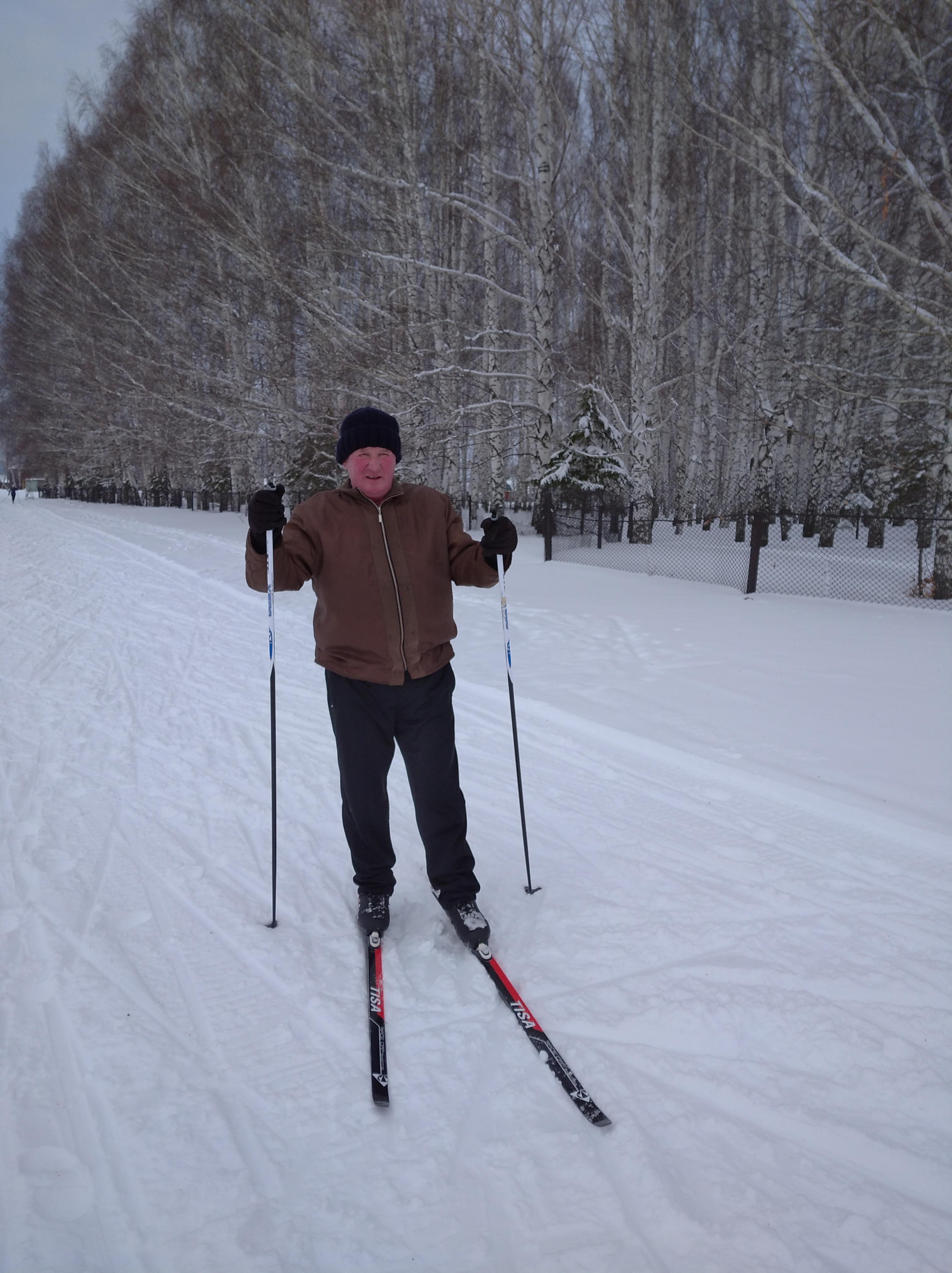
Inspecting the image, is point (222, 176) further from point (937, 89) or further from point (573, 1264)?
point (573, 1264)

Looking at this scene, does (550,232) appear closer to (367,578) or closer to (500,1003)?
(367,578)

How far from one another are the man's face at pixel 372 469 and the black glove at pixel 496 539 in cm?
41

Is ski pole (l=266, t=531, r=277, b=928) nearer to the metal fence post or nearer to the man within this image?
the man

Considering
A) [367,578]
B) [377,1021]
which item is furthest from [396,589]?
[377,1021]

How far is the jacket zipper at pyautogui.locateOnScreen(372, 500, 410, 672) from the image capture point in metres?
2.60

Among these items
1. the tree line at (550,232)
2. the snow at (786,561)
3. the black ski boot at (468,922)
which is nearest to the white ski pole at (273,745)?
the black ski boot at (468,922)

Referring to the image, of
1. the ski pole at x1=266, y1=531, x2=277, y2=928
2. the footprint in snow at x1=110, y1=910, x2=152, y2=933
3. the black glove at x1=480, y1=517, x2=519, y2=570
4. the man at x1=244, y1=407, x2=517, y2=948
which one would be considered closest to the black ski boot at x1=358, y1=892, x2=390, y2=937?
the man at x1=244, y1=407, x2=517, y2=948

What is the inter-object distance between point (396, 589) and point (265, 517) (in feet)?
1.68

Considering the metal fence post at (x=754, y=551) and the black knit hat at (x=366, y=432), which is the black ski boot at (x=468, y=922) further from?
the metal fence post at (x=754, y=551)

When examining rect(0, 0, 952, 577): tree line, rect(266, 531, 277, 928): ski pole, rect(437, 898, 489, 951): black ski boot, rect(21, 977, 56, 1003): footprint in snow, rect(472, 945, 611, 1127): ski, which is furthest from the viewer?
rect(0, 0, 952, 577): tree line

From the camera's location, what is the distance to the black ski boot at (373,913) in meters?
2.70

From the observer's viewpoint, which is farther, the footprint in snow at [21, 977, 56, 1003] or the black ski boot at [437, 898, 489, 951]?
the black ski boot at [437, 898, 489, 951]

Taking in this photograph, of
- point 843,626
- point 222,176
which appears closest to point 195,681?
point 843,626

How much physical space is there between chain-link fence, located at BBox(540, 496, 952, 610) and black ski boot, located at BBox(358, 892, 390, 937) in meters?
8.34
